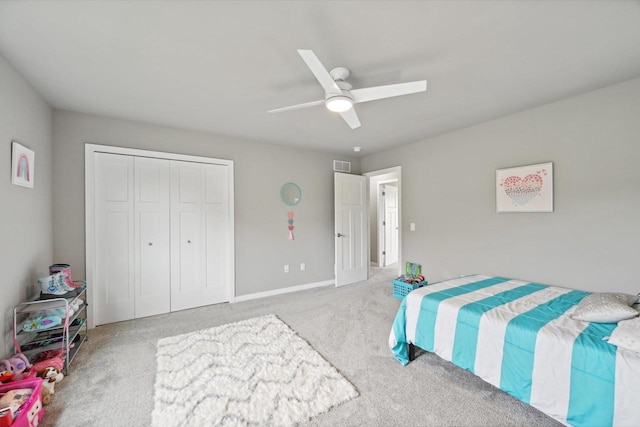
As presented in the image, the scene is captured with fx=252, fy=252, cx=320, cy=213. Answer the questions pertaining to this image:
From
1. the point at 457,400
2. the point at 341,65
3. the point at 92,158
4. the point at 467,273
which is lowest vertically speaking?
the point at 457,400

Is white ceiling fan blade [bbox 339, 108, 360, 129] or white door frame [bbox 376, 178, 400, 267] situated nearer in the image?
white ceiling fan blade [bbox 339, 108, 360, 129]

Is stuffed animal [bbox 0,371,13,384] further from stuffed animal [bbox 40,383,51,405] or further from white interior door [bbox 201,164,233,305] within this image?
white interior door [bbox 201,164,233,305]

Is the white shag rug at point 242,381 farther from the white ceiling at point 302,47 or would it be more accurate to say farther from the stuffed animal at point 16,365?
the white ceiling at point 302,47

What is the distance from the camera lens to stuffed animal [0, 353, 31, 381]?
173 cm

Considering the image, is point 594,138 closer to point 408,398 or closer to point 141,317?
point 408,398

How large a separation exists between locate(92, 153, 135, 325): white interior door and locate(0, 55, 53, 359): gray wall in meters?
0.39

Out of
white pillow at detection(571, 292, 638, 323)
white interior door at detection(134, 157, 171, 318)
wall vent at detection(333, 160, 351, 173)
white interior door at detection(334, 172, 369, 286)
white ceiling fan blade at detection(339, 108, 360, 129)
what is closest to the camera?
white pillow at detection(571, 292, 638, 323)

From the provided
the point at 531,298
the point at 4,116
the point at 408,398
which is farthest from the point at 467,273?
the point at 4,116

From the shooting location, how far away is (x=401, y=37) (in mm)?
1632

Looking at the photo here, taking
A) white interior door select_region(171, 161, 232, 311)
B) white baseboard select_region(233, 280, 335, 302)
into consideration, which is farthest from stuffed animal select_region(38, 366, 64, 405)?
white baseboard select_region(233, 280, 335, 302)

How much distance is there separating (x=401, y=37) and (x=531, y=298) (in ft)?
7.44

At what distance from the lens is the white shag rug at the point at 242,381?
5.12 ft

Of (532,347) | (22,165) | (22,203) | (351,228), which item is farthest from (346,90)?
(351,228)

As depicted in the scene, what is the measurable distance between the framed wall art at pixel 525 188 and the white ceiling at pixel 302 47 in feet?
2.25
